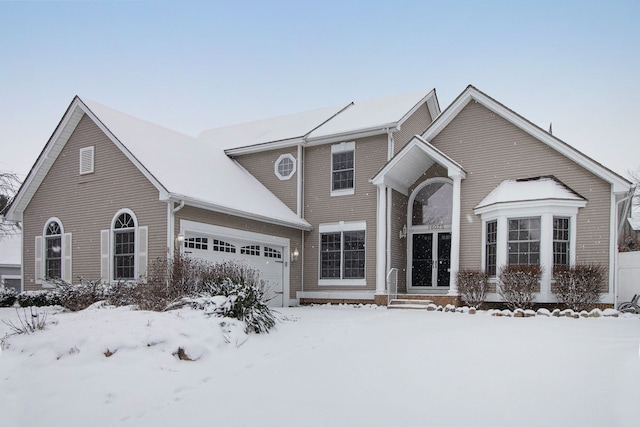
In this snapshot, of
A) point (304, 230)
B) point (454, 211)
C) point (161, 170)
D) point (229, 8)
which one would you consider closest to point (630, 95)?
point (454, 211)

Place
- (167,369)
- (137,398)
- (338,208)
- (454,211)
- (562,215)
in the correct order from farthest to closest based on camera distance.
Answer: (338,208), (454,211), (562,215), (167,369), (137,398)

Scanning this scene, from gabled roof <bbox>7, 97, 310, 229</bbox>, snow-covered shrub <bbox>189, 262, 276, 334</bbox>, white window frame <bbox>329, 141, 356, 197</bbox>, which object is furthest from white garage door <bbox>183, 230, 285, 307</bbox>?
snow-covered shrub <bbox>189, 262, 276, 334</bbox>

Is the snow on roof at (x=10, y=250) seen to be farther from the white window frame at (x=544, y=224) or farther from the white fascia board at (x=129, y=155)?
the white window frame at (x=544, y=224)

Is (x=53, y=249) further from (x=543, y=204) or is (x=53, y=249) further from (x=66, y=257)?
(x=543, y=204)

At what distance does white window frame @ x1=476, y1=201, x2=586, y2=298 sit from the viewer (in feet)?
42.0

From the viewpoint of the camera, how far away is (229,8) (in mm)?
15188

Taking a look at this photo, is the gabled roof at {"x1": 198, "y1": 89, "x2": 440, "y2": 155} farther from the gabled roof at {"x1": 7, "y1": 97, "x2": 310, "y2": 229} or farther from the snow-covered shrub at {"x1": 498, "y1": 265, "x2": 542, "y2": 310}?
the snow-covered shrub at {"x1": 498, "y1": 265, "x2": 542, "y2": 310}

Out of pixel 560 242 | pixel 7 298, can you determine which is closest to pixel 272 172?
pixel 7 298

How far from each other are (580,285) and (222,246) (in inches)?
374

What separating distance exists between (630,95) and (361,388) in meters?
14.3

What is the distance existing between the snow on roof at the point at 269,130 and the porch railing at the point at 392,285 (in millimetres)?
5736

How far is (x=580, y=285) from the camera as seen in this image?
1220cm

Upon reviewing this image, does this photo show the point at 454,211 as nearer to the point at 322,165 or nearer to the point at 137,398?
the point at 322,165

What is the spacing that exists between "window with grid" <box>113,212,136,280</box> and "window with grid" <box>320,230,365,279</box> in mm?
6327
